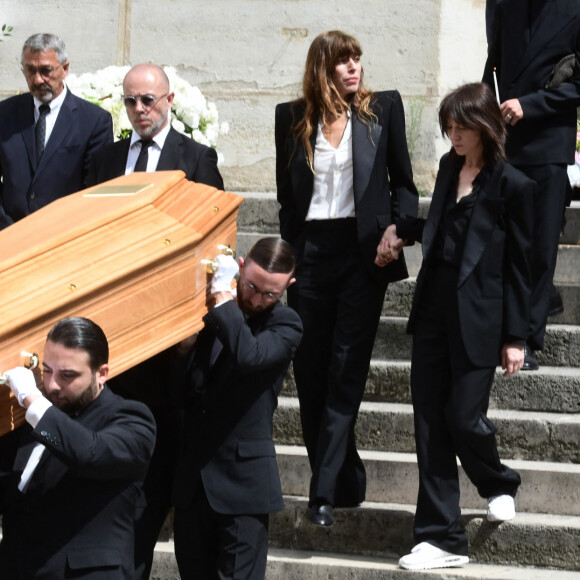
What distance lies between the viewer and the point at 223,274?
4.99 m

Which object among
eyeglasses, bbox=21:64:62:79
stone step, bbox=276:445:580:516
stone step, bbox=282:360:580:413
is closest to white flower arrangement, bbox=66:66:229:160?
eyeglasses, bbox=21:64:62:79

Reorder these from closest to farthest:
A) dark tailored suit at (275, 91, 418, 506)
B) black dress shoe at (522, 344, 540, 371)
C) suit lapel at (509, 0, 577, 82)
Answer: dark tailored suit at (275, 91, 418, 506), suit lapel at (509, 0, 577, 82), black dress shoe at (522, 344, 540, 371)

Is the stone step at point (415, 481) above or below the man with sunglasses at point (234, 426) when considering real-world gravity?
below

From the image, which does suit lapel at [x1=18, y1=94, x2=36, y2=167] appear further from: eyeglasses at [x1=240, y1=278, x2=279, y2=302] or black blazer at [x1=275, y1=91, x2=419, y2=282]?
eyeglasses at [x1=240, y1=278, x2=279, y2=302]

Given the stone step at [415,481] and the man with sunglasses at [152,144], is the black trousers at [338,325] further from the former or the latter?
the man with sunglasses at [152,144]

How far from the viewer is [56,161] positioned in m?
6.32

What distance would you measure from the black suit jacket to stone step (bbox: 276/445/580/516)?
119 cm

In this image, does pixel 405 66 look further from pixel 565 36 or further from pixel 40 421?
pixel 40 421

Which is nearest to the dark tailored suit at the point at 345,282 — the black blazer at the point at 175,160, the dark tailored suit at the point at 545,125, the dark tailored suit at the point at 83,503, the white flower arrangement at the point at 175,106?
the black blazer at the point at 175,160

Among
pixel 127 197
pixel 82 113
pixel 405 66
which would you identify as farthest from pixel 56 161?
pixel 405 66

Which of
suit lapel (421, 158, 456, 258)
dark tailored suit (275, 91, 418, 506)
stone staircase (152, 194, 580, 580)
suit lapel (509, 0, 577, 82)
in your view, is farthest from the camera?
suit lapel (509, 0, 577, 82)

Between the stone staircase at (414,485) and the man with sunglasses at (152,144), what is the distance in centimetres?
138

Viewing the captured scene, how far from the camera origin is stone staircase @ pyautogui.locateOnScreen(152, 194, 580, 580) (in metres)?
5.77

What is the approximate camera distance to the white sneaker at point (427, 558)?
5578 millimetres
